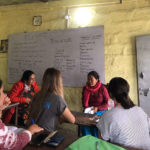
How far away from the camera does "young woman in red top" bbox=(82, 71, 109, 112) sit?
2395 millimetres

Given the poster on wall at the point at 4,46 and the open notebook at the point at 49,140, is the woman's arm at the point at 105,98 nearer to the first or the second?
the open notebook at the point at 49,140

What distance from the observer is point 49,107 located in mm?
1271

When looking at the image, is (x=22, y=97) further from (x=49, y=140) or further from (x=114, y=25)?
(x=114, y=25)

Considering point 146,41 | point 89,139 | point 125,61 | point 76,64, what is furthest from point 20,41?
point 89,139

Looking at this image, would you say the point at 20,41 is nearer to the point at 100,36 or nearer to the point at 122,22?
the point at 100,36

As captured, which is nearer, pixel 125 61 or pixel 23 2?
pixel 125 61

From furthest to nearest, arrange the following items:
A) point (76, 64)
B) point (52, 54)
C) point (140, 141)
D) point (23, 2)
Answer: point (23, 2), point (52, 54), point (76, 64), point (140, 141)

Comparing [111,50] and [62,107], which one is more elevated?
[111,50]

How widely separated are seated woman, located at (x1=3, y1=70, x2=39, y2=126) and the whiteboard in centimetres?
57

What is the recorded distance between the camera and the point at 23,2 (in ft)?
10.6

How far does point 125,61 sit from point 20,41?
7.87ft

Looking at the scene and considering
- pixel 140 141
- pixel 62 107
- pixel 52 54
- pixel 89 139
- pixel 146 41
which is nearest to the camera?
pixel 89 139

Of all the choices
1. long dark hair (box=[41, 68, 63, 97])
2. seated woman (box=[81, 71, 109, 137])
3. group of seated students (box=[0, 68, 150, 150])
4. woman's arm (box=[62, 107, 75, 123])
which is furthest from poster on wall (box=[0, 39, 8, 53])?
woman's arm (box=[62, 107, 75, 123])

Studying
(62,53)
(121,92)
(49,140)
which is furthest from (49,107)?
(62,53)
